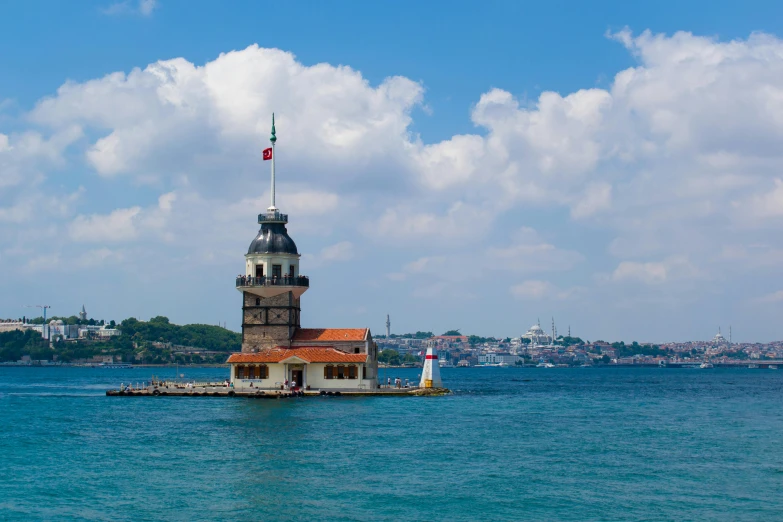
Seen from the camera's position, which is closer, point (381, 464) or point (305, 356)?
point (381, 464)

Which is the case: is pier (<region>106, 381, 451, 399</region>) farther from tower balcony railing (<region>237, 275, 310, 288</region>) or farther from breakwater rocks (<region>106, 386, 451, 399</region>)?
tower balcony railing (<region>237, 275, 310, 288</region>)

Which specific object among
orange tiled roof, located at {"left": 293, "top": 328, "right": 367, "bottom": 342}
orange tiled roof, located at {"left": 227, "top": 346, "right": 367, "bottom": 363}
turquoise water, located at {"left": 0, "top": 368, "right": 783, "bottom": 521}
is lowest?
turquoise water, located at {"left": 0, "top": 368, "right": 783, "bottom": 521}

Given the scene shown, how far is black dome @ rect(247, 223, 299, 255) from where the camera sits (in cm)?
7650

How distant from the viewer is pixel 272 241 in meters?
76.7

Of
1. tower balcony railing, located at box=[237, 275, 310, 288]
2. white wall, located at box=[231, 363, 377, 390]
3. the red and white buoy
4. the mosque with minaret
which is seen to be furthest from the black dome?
the red and white buoy

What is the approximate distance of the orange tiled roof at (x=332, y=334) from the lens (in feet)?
246

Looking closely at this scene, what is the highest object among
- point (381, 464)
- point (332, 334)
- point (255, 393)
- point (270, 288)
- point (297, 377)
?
point (270, 288)

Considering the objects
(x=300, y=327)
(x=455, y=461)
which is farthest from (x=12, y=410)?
(x=455, y=461)

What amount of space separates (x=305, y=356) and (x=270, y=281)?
6.91 m

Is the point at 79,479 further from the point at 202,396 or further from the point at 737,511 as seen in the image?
the point at 202,396

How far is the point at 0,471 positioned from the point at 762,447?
33669mm

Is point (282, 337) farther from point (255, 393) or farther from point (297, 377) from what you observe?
point (255, 393)

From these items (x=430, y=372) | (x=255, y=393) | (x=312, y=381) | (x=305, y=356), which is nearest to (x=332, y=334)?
(x=305, y=356)

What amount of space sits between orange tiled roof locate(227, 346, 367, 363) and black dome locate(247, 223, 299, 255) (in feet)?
27.0
